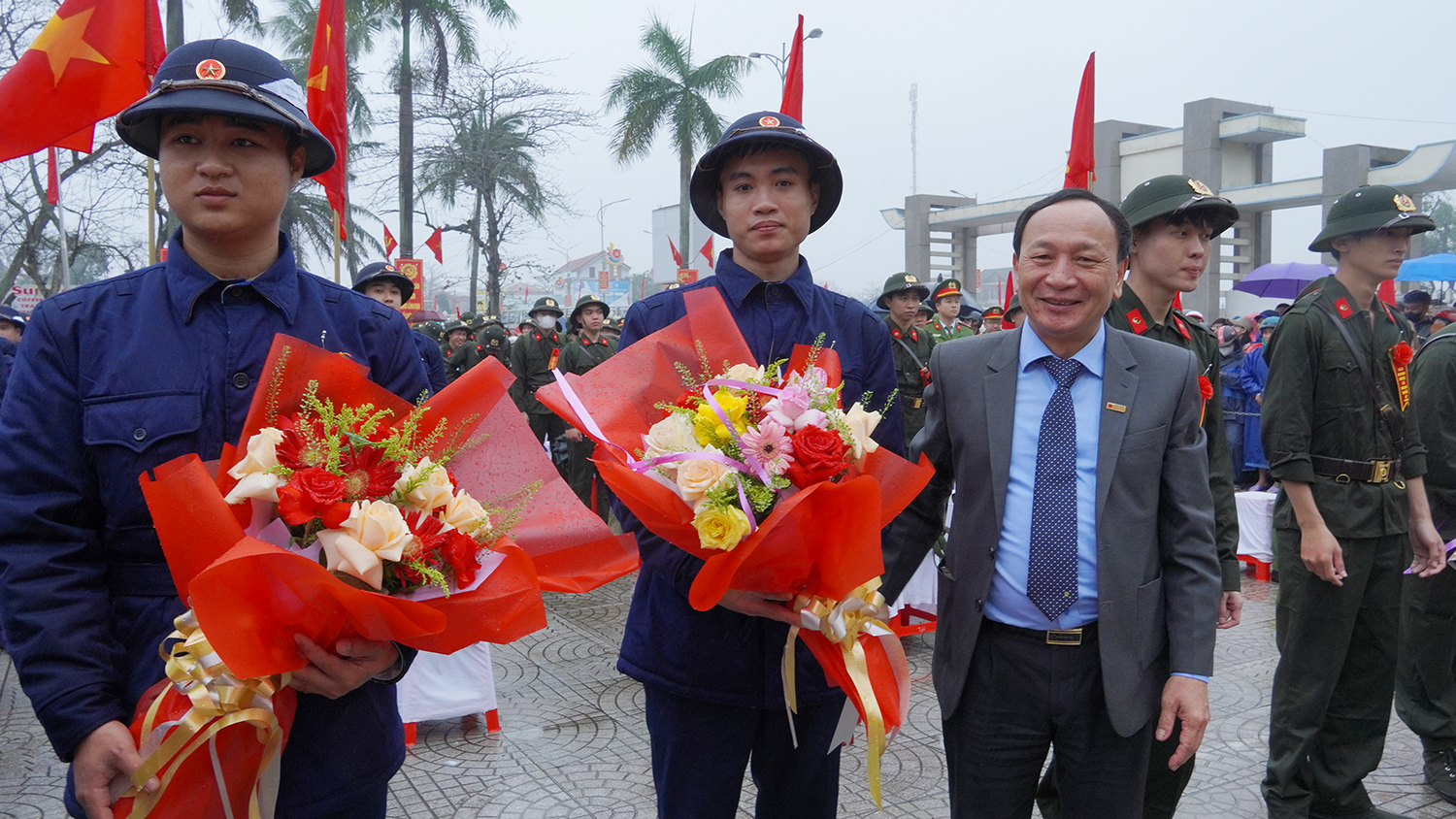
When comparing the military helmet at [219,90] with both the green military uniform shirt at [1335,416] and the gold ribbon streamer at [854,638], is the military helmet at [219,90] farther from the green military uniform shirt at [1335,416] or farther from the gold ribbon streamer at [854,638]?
the green military uniform shirt at [1335,416]

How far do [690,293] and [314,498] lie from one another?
3.46 ft

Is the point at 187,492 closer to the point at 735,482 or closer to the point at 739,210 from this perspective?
the point at 735,482

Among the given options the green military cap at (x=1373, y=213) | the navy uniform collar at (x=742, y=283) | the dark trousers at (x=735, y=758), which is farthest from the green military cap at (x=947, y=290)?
the dark trousers at (x=735, y=758)

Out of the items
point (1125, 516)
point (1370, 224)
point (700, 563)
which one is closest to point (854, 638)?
point (700, 563)

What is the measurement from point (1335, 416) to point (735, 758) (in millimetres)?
2805

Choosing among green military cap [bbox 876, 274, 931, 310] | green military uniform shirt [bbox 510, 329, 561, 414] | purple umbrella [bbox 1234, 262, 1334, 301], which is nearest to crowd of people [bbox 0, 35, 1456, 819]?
green military cap [bbox 876, 274, 931, 310]

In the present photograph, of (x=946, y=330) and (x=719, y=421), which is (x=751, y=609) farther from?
(x=946, y=330)

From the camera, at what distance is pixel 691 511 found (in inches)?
80.7

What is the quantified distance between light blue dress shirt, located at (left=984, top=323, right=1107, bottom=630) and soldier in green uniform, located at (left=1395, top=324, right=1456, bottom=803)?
2672 mm

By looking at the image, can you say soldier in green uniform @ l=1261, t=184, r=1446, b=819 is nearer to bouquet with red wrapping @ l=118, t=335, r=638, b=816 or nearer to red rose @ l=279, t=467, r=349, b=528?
bouquet with red wrapping @ l=118, t=335, r=638, b=816

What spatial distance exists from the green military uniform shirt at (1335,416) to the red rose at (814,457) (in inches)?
99.1

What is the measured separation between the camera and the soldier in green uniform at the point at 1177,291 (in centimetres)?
316

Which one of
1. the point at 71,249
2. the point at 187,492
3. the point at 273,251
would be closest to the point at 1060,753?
the point at 187,492

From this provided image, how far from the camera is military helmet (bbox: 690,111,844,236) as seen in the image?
2529 millimetres
